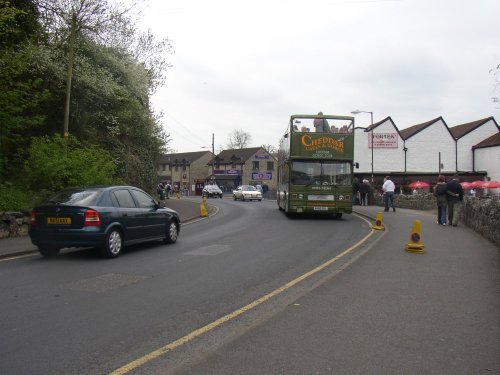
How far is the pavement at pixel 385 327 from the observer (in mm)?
3949

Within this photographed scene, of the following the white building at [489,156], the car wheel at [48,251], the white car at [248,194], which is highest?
the white building at [489,156]

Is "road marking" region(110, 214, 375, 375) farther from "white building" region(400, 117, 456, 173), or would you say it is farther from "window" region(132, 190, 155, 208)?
"white building" region(400, 117, 456, 173)

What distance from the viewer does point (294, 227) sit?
15.6 metres

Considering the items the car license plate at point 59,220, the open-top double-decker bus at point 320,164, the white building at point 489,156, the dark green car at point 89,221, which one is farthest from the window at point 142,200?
the white building at point 489,156

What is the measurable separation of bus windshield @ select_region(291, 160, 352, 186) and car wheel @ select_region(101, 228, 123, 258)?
9.68 m

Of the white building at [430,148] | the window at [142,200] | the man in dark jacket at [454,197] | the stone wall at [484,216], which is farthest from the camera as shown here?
the white building at [430,148]

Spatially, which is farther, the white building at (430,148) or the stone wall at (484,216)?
the white building at (430,148)

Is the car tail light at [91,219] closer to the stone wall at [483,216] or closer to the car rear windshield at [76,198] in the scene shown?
the car rear windshield at [76,198]

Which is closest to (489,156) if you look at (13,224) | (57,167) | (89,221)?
(57,167)

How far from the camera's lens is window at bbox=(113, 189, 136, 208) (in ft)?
32.5

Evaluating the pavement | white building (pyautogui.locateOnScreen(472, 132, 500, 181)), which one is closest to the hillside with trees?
the pavement

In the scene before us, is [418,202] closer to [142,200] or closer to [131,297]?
[142,200]

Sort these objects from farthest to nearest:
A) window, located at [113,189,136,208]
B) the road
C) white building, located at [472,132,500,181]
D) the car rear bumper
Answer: white building, located at [472,132,500,181] → window, located at [113,189,136,208] → the car rear bumper → the road

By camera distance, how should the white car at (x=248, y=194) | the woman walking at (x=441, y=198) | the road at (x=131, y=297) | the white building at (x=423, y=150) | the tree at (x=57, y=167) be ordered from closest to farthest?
the road at (x=131, y=297) < the tree at (x=57, y=167) < the woman walking at (x=441, y=198) < the white car at (x=248, y=194) < the white building at (x=423, y=150)
